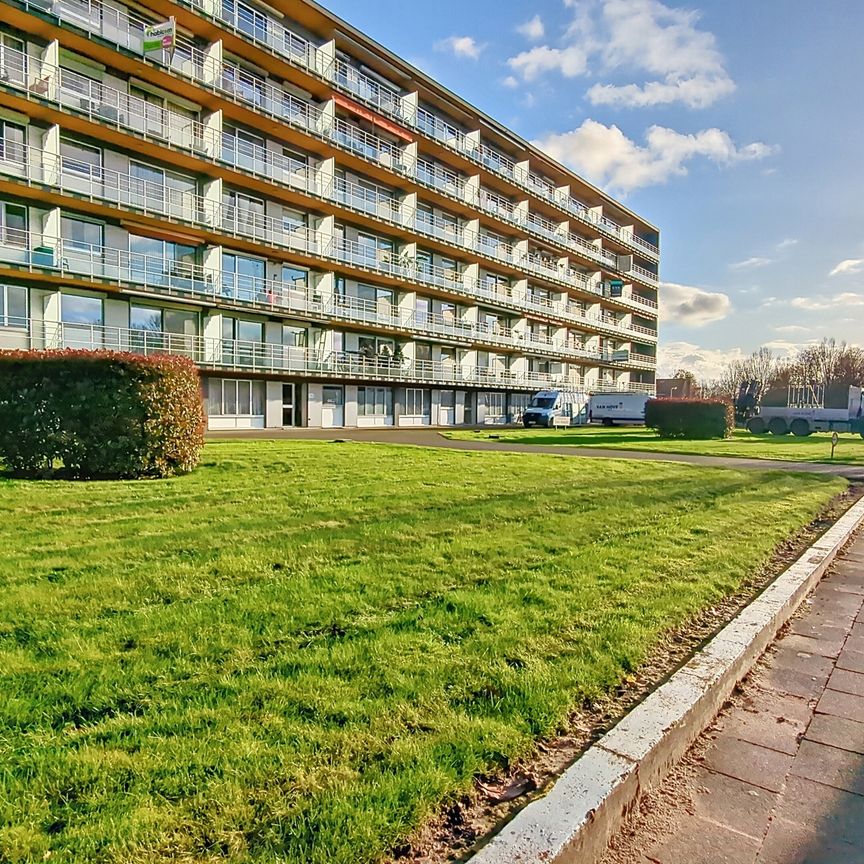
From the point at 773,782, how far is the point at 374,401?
32692 millimetres

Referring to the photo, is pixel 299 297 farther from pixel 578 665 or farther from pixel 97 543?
pixel 578 665

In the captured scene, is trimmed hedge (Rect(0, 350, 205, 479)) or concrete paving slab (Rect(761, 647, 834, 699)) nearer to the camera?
concrete paving slab (Rect(761, 647, 834, 699))

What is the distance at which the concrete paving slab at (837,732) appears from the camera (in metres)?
2.80

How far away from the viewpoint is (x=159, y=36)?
2198 centimetres

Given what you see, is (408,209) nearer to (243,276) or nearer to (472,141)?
(472,141)

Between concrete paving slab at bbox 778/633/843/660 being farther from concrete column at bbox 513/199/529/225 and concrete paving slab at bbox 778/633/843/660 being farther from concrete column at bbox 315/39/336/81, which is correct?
concrete column at bbox 513/199/529/225

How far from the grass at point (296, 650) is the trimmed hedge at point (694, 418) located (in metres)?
21.1

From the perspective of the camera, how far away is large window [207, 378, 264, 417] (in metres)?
26.3

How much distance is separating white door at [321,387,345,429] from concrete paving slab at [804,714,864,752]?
29086mm

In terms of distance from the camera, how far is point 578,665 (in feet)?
10.3

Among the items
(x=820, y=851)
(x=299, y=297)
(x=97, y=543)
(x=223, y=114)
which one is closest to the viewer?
(x=820, y=851)

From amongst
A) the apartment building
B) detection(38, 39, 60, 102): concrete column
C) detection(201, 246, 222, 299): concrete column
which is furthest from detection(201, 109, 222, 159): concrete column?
detection(38, 39, 60, 102): concrete column

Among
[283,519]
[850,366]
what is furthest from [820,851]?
[850,366]

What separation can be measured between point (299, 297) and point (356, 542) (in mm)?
25462
